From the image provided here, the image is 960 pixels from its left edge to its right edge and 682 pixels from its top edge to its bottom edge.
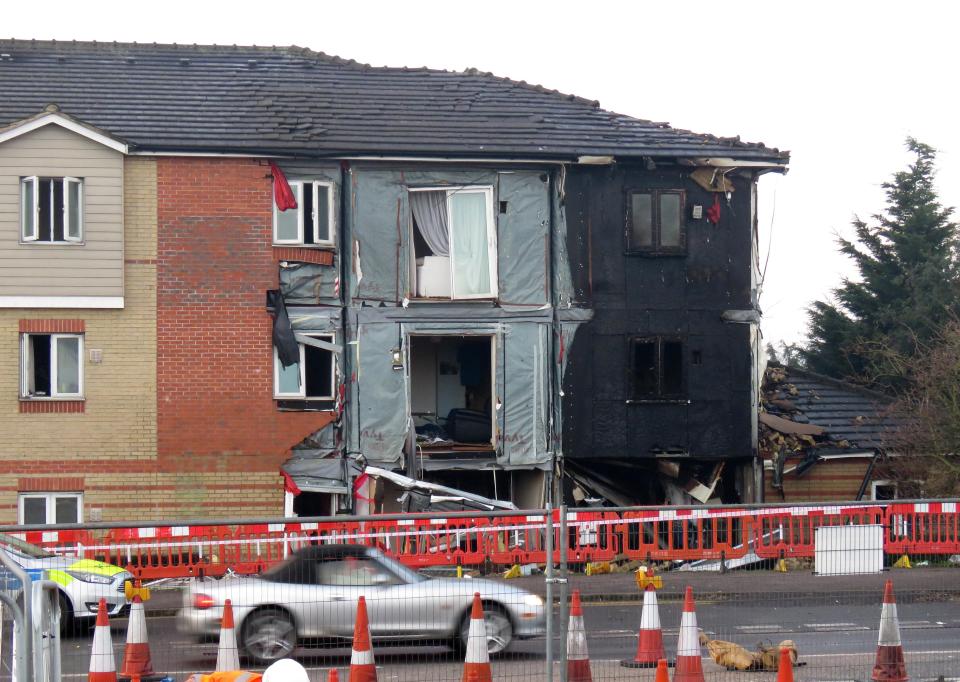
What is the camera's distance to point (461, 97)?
25.8 m

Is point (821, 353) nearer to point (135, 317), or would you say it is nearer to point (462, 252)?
point (462, 252)

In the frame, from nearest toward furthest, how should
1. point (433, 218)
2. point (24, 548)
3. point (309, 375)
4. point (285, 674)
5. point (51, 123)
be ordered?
1. point (285, 674)
2. point (24, 548)
3. point (51, 123)
4. point (309, 375)
5. point (433, 218)

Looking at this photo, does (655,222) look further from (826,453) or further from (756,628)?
(756,628)

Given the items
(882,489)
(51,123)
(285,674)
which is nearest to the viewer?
(285,674)

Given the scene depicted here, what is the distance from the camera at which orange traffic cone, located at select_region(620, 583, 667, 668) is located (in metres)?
10.5

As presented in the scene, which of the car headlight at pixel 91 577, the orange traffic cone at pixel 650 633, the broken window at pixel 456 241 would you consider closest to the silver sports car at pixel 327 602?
the car headlight at pixel 91 577

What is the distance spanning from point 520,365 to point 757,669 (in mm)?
13014

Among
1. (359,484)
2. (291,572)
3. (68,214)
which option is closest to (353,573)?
(291,572)

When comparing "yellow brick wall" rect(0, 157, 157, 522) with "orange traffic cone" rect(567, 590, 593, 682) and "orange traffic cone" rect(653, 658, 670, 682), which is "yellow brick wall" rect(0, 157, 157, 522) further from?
"orange traffic cone" rect(653, 658, 670, 682)

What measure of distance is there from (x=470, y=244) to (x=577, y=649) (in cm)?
1421

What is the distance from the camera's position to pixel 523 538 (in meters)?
10.2

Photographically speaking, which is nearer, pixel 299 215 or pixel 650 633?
pixel 650 633

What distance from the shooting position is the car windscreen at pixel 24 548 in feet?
36.7

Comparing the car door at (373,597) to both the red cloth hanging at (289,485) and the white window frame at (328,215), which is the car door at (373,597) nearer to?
the red cloth hanging at (289,485)
